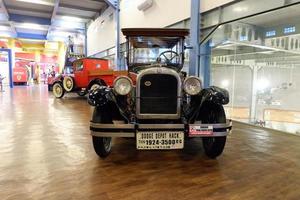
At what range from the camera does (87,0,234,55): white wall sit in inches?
268

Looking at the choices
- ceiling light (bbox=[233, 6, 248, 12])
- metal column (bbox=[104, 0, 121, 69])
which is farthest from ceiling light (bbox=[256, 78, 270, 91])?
metal column (bbox=[104, 0, 121, 69])

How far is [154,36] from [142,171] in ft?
6.83

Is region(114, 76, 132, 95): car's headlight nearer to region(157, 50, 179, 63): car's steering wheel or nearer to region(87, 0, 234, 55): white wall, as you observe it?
region(157, 50, 179, 63): car's steering wheel

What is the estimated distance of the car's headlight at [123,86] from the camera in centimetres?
286

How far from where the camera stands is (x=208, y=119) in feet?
9.88

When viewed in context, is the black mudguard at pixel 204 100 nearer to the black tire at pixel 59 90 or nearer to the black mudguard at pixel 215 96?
the black mudguard at pixel 215 96

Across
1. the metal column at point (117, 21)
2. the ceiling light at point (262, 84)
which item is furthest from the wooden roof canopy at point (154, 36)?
the metal column at point (117, 21)

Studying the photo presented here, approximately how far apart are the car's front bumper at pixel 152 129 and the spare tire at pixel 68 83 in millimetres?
7932

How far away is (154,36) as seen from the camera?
12.0ft

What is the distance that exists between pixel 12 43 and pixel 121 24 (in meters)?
17.2

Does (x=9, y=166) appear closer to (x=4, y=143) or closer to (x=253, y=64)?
(x=4, y=143)

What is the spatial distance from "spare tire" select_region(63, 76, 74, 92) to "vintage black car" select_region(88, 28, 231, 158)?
24.9 ft

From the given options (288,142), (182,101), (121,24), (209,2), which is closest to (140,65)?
(182,101)

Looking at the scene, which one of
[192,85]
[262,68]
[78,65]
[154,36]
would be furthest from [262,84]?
[78,65]
